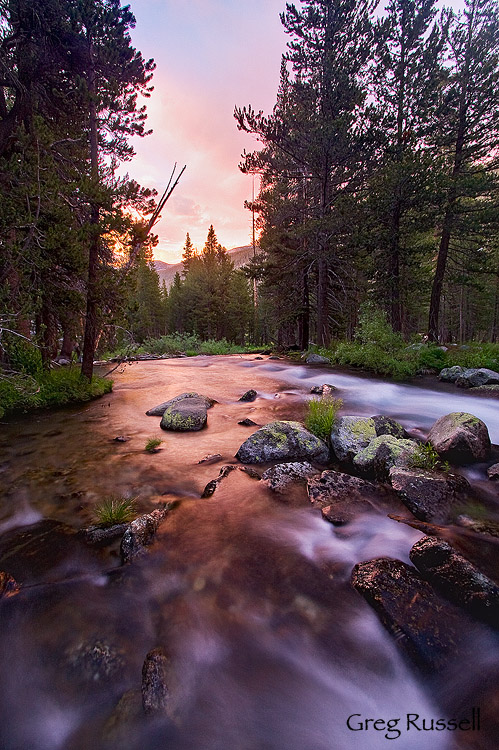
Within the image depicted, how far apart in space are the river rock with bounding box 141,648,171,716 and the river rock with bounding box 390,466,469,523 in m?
3.09

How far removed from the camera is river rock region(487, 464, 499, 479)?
451 centimetres

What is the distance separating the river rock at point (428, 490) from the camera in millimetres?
3773

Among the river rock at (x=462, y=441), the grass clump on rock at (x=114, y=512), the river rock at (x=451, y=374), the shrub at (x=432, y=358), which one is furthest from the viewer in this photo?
the shrub at (x=432, y=358)

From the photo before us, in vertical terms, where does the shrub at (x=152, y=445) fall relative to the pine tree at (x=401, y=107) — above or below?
below

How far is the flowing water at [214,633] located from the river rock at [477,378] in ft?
23.4

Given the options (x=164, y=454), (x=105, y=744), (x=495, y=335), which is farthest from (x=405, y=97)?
(x=495, y=335)

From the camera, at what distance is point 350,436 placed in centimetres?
539

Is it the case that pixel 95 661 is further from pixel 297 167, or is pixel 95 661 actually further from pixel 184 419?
pixel 297 167

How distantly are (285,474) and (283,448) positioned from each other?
73cm

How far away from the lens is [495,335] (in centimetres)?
4369

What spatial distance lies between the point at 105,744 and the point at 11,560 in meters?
2.14

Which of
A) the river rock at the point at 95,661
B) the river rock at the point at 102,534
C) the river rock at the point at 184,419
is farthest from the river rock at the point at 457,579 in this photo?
the river rock at the point at 184,419

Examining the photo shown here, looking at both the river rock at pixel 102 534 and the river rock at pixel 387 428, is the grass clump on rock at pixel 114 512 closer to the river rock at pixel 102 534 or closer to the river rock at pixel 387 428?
the river rock at pixel 102 534

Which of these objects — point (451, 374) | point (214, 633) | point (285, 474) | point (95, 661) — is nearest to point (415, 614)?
point (214, 633)
